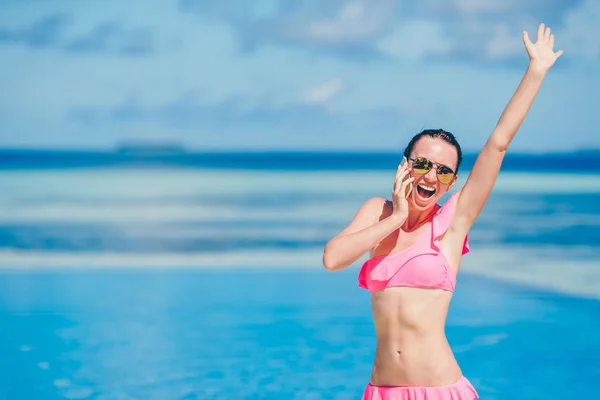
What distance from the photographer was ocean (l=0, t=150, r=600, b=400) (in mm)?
4656

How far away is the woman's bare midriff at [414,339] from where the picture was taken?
2.13 meters

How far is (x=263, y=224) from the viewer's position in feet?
37.1

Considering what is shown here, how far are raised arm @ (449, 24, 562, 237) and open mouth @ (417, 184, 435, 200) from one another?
0.08m

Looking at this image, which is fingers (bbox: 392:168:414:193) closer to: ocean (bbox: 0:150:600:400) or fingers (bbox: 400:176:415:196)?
fingers (bbox: 400:176:415:196)

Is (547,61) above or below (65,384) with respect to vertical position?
below

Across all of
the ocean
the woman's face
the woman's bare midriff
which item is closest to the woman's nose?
the woman's face

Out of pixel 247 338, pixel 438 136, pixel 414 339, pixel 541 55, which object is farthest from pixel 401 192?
pixel 247 338

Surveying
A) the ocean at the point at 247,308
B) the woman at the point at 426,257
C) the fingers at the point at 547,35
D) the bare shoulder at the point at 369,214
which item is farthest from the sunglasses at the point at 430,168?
the ocean at the point at 247,308

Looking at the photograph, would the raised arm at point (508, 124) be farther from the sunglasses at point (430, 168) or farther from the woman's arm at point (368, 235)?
the woman's arm at point (368, 235)

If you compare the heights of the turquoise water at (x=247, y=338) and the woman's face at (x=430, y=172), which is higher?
the turquoise water at (x=247, y=338)

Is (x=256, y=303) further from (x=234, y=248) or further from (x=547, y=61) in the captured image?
(x=547, y=61)

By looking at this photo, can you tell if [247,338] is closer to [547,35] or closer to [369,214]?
[369,214]

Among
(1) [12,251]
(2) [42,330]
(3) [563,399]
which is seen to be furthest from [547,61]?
(1) [12,251]

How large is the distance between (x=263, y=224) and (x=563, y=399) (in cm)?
713
